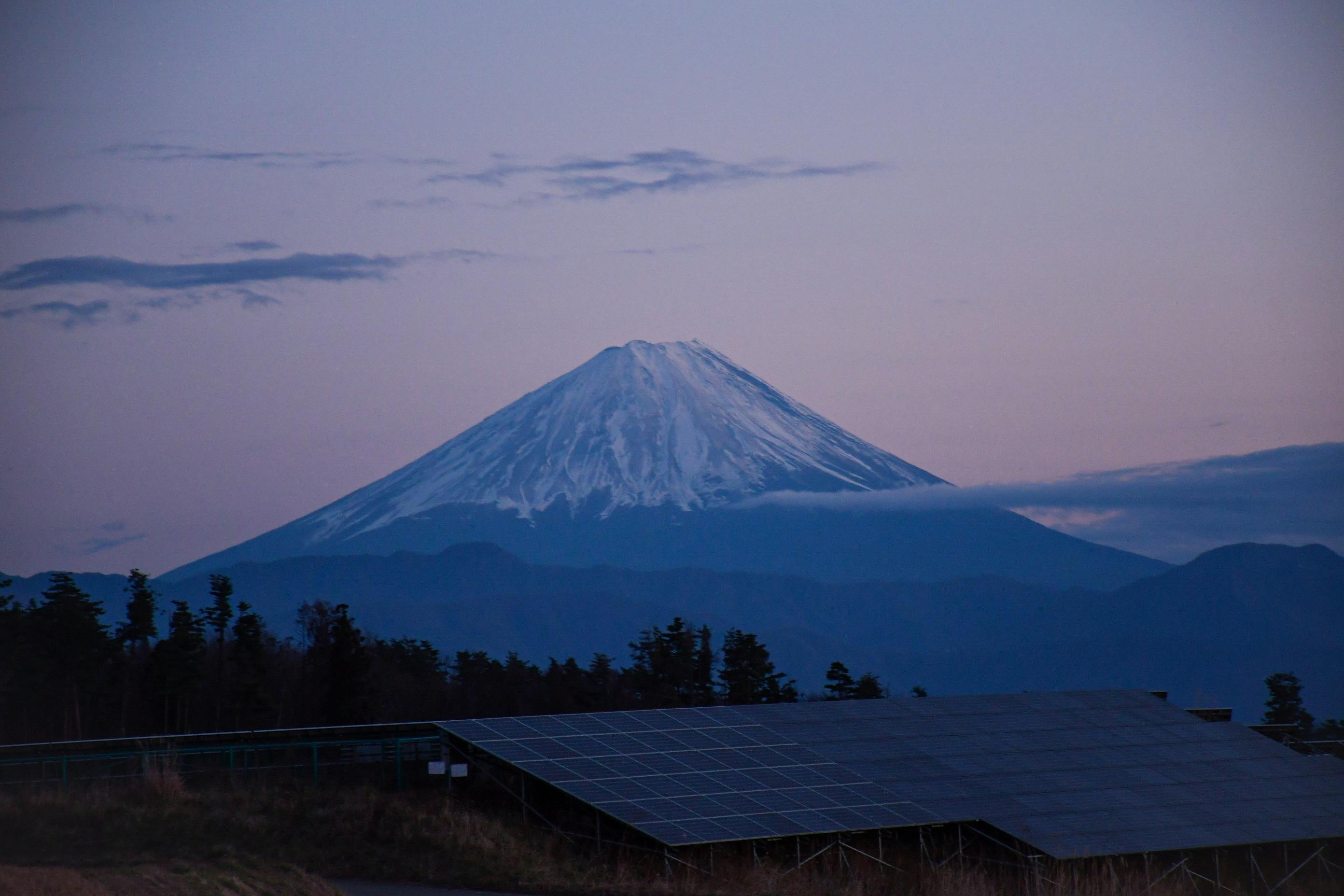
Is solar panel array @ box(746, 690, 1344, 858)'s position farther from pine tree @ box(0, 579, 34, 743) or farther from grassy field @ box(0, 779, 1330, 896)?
pine tree @ box(0, 579, 34, 743)

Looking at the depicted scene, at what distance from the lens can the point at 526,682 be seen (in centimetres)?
7838

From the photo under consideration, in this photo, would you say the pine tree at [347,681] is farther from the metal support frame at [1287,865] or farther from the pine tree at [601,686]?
the metal support frame at [1287,865]

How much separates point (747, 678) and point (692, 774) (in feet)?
130

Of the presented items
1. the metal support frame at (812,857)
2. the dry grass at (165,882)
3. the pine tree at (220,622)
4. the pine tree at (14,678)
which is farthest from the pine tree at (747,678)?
the dry grass at (165,882)

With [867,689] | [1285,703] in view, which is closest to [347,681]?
[867,689]

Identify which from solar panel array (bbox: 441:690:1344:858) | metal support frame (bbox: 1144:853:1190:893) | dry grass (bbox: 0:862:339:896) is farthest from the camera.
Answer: solar panel array (bbox: 441:690:1344:858)

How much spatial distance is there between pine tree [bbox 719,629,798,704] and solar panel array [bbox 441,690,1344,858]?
104 feet

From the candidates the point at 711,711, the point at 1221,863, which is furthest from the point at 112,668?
the point at 1221,863

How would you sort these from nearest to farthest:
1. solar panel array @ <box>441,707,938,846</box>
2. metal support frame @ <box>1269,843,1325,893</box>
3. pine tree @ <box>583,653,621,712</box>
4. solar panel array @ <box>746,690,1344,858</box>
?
solar panel array @ <box>441,707,938,846</box> < solar panel array @ <box>746,690,1344,858</box> < metal support frame @ <box>1269,843,1325,893</box> < pine tree @ <box>583,653,621,712</box>

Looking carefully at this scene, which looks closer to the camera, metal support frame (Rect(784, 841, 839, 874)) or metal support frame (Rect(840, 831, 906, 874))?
metal support frame (Rect(784, 841, 839, 874))

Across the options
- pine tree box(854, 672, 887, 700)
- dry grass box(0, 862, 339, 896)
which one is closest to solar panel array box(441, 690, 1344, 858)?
dry grass box(0, 862, 339, 896)

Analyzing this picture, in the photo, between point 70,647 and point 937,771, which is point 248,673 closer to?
point 70,647

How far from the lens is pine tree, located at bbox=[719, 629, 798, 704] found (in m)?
68.8

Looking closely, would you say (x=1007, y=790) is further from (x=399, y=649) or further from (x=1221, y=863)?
(x=399, y=649)
